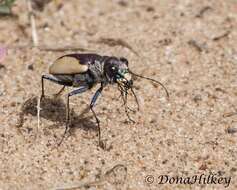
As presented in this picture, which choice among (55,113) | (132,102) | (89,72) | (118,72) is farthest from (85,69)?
(132,102)

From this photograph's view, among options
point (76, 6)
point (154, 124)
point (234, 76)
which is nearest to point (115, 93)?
point (154, 124)

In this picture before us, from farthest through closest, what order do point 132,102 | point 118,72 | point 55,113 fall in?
point 132,102
point 55,113
point 118,72

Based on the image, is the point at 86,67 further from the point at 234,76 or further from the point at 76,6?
the point at 76,6

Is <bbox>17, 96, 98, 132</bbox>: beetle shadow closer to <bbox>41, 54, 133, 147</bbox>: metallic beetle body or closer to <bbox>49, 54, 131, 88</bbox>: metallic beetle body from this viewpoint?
<bbox>41, 54, 133, 147</bbox>: metallic beetle body

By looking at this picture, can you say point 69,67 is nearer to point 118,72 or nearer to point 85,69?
point 85,69

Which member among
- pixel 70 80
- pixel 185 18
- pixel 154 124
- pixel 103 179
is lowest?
pixel 103 179

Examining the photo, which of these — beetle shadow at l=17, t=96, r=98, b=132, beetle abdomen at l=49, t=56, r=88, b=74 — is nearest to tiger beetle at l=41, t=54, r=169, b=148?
beetle abdomen at l=49, t=56, r=88, b=74
